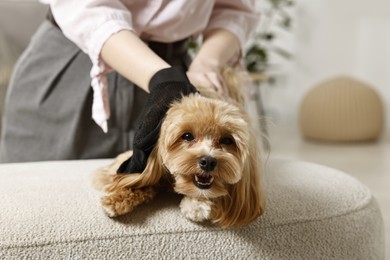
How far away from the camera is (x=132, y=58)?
116 cm

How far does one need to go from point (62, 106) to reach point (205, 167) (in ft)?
2.24

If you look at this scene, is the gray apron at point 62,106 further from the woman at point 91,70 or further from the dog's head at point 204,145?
the dog's head at point 204,145

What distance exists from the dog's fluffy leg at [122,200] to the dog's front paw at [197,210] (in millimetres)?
81

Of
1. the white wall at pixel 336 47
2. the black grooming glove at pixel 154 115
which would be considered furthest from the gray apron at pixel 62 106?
the white wall at pixel 336 47

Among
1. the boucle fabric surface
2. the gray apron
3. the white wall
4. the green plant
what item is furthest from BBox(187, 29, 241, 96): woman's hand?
the white wall

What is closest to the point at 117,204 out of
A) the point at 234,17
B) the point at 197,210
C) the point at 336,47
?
the point at 197,210

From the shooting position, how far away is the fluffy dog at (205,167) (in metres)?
0.93

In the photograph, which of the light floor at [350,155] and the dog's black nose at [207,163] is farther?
the light floor at [350,155]

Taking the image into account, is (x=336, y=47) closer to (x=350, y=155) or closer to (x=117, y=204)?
(x=350, y=155)

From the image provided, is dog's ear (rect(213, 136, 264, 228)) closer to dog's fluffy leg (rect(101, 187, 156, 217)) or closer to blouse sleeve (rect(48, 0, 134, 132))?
dog's fluffy leg (rect(101, 187, 156, 217))

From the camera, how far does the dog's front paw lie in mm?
976

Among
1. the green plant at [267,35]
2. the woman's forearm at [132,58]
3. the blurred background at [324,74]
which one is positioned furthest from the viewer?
the green plant at [267,35]

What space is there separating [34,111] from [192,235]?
2.33 feet

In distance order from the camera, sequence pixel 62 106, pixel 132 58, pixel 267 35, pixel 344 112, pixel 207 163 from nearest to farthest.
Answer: pixel 207 163, pixel 132 58, pixel 62 106, pixel 344 112, pixel 267 35
